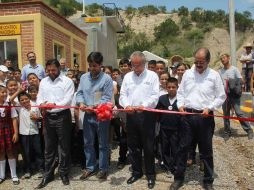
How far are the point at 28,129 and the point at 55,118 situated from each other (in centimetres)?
69

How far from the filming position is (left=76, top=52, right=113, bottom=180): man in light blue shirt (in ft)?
18.3

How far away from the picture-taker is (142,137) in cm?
543

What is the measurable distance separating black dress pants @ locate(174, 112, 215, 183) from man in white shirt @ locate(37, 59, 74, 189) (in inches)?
70.6

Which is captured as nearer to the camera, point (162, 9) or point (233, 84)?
point (233, 84)

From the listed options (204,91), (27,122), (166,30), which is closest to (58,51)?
(27,122)

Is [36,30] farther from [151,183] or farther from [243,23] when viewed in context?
[243,23]

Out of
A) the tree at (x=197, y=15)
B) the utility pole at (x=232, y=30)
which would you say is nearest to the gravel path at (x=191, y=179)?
the utility pole at (x=232, y=30)

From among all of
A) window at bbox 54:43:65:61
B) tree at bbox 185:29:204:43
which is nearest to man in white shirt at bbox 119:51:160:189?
window at bbox 54:43:65:61

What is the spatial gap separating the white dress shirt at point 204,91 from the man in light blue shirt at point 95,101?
4.28 ft

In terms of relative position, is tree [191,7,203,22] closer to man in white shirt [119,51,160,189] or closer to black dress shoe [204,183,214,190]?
man in white shirt [119,51,160,189]

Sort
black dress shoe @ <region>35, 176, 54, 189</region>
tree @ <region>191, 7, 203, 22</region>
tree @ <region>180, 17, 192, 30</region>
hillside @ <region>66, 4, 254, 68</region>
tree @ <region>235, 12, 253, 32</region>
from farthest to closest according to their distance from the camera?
tree @ <region>191, 7, 203, 22</region> → tree @ <region>180, 17, 192, 30</region> → tree @ <region>235, 12, 253, 32</region> → hillside @ <region>66, 4, 254, 68</region> → black dress shoe @ <region>35, 176, 54, 189</region>

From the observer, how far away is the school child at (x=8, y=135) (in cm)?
569

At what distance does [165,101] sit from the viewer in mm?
5859

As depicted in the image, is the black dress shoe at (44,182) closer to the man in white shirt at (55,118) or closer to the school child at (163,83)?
the man in white shirt at (55,118)
